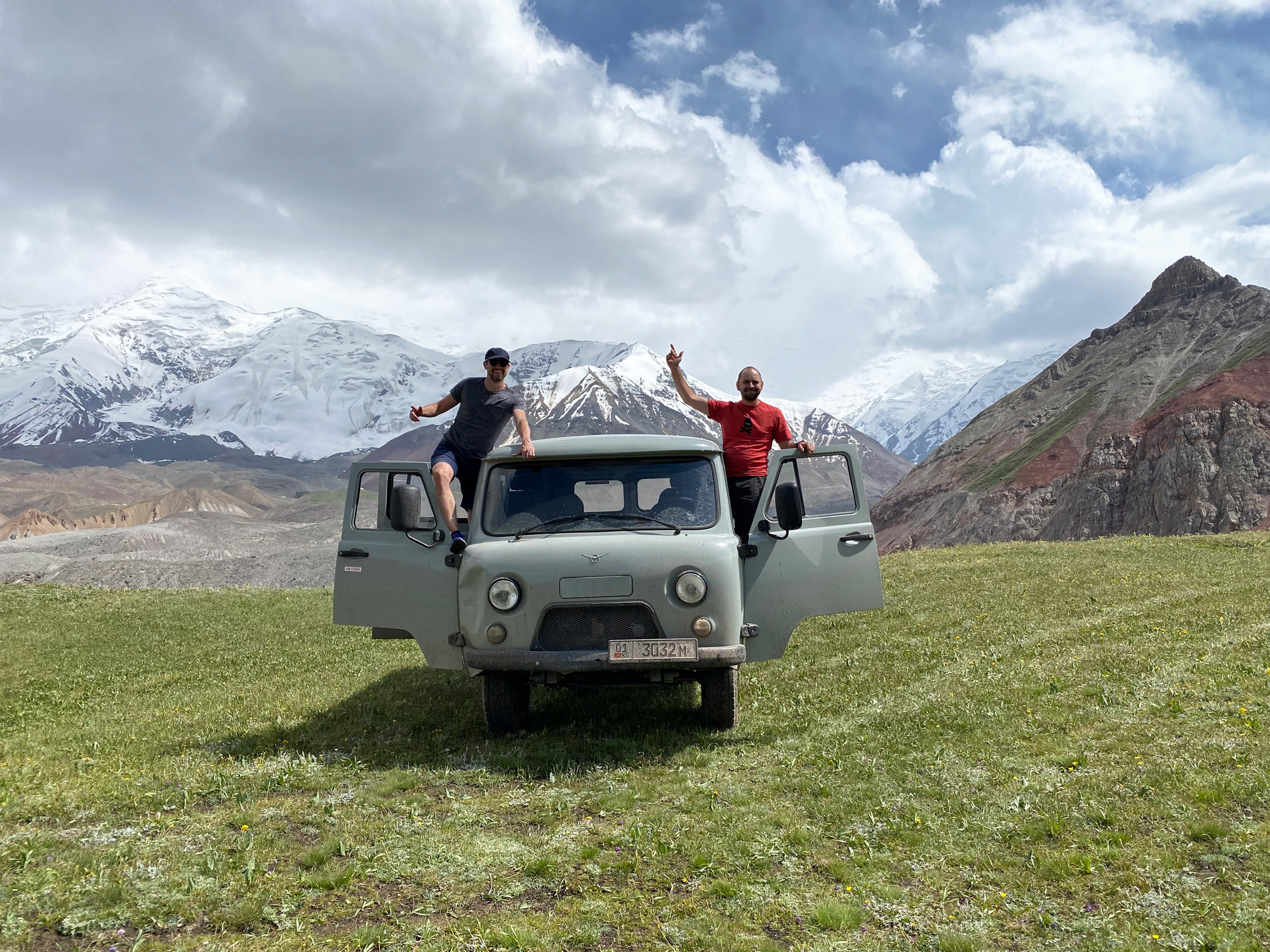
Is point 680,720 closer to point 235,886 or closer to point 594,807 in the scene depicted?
point 594,807

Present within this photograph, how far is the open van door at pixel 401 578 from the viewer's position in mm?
8430

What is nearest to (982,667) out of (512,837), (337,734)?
(512,837)

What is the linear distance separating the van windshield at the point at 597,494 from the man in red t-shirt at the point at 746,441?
635 mm

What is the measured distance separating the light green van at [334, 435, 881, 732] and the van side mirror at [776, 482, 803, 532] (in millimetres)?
16

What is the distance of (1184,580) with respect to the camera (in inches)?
621

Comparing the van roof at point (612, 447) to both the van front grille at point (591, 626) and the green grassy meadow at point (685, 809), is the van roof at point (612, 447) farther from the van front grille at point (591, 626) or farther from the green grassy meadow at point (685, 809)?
the green grassy meadow at point (685, 809)

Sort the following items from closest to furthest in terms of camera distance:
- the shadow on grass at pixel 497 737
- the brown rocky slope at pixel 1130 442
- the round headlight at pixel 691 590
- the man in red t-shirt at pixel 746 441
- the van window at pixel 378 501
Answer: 1. the round headlight at pixel 691 590
2. the shadow on grass at pixel 497 737
3. the van window at pixel 378 501
4. the man in red t-shirt at pixel 746 441
5. the brown rocky slope at pixel 1130 442

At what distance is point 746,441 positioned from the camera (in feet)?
30.8

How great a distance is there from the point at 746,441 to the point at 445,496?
3399mm

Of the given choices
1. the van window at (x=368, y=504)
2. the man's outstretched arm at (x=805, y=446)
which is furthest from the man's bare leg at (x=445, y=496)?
the man's outstretched arm at (x=805, y=446)

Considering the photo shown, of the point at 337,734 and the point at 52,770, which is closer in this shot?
the point at 52,770

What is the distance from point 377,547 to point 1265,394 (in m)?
81.7

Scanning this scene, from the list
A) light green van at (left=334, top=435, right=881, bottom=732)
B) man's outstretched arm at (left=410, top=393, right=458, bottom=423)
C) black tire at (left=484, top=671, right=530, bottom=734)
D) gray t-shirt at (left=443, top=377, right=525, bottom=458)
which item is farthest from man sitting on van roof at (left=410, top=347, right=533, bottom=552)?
black tire at (left=484, top=671, right=530, bottom=734)

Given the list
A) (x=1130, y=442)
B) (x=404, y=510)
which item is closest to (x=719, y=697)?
(x=404, y=510)
